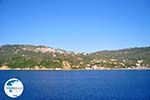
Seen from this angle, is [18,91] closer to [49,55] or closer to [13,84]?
[13,84]

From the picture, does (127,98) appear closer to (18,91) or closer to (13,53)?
(18,91)

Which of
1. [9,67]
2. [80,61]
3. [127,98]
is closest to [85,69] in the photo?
[80,61]

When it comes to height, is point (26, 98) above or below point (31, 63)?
below

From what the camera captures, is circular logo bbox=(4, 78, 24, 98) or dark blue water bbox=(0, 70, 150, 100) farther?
dark blue water bbox=(0, 70, 150, 100)

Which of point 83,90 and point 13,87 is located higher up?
point 13,87

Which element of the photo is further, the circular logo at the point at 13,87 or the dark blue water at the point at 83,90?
the dark blue water at the point at 83,90

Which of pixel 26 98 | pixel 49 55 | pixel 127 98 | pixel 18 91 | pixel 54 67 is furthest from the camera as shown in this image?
pixel 49 55

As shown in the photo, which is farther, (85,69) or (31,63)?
(85,69)

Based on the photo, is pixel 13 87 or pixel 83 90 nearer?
pixel 13 87

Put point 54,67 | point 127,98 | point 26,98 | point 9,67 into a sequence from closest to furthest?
point 26,98 < point 127,98 < point 9,67 < point 54,67
